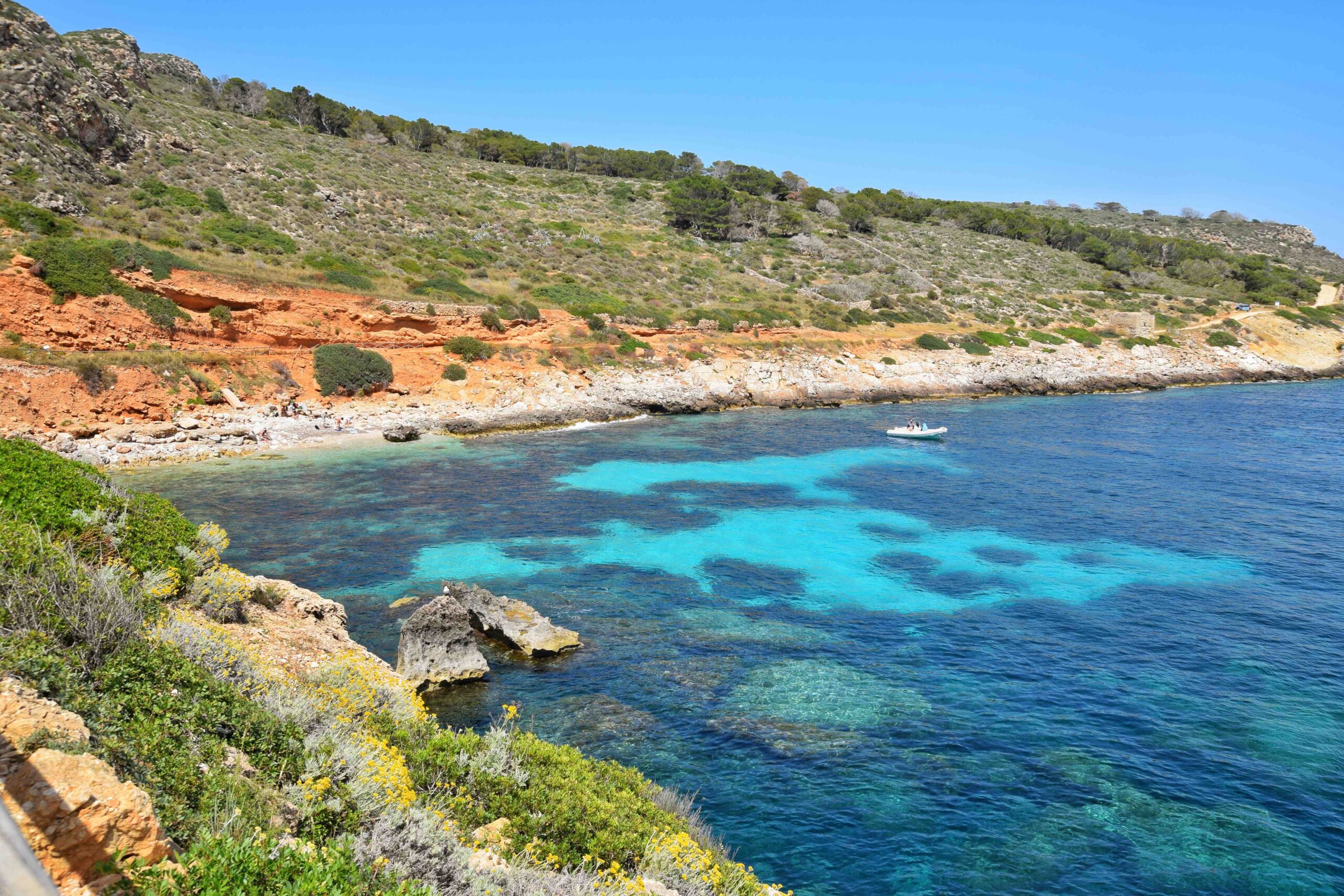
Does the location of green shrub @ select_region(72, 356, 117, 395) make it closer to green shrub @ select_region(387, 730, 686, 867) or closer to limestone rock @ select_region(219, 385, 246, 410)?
limestone rock @ select_region(219, 385, 246, 410)

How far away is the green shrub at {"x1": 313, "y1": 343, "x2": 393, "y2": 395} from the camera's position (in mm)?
38469

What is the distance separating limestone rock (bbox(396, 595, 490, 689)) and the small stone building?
243ft

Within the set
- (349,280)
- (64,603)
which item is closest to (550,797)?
(64,603)

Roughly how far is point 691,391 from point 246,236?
2945 centimetres

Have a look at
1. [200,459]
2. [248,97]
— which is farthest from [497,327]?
[248,97]

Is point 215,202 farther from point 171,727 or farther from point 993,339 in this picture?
point 993,339

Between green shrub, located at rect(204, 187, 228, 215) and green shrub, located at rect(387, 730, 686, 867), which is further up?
green shrub, located at rect(204, 187, 228, 215)

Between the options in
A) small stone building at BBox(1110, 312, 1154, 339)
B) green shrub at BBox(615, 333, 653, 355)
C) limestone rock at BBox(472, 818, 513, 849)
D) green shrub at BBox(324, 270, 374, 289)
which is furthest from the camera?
small stone building at BBox(1110, 312, 1154, 339)

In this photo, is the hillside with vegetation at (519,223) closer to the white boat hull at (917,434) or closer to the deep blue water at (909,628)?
the white boat hull at (917,434)

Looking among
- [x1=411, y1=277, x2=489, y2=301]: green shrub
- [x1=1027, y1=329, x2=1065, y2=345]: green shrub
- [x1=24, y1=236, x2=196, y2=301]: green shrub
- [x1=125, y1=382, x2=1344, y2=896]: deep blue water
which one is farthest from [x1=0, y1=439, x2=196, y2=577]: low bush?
[x1=1027, y1=329, x2=1065, y2=345]: green shrub

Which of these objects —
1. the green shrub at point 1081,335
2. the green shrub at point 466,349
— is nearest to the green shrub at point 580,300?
the green shrub at point 466,349

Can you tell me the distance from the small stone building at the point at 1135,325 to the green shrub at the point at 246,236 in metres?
71.0

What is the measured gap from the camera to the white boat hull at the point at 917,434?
133 feet

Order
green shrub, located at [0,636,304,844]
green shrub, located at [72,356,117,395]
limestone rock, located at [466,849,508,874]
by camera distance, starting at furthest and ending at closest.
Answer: green shrub, located at [72,356,117,395], limestone rock, located at [466,849,508,874], green shrub, located at [0,636,304,844]
